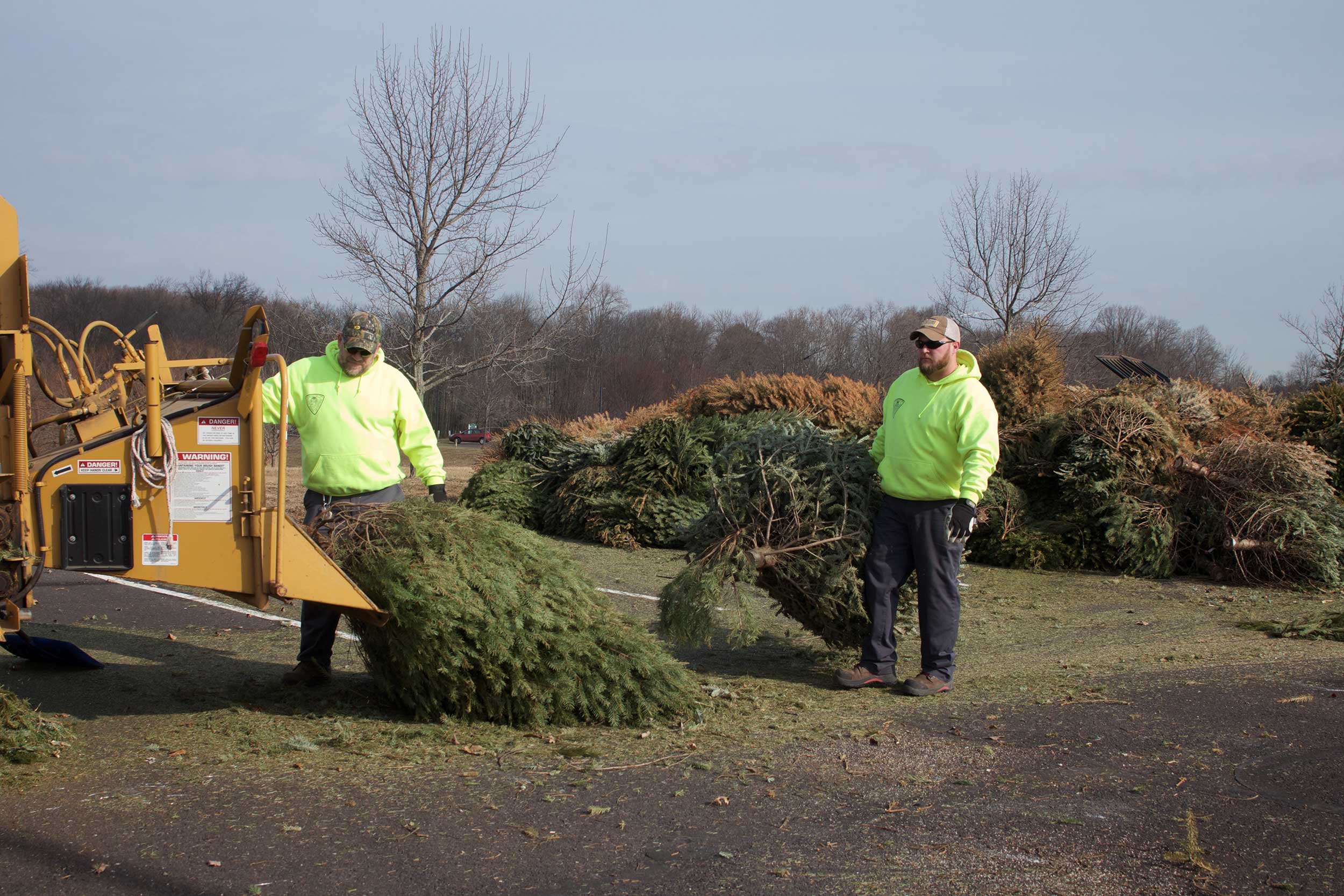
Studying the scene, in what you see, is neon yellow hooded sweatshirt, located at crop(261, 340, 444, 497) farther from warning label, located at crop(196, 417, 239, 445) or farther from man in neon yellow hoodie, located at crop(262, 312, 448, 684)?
warning label, located at crop(196, 417, 239, 445)

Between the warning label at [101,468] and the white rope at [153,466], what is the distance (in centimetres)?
6

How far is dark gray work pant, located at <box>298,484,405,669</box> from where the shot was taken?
18.6 ft

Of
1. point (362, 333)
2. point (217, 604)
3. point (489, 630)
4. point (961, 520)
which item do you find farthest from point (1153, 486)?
point (217, 604)

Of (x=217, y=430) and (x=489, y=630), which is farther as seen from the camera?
(x=489, y=630)

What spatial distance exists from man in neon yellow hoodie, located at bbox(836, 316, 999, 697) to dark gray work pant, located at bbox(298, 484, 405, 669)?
9.06ft

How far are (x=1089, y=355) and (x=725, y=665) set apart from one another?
2914 cm

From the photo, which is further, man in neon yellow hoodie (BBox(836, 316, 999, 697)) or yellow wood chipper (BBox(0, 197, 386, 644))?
man in neon yellow hoodie (BBox(836, 316, 999, 697))

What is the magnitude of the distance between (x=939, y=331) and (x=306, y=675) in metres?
3.97

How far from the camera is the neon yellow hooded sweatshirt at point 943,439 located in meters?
5.77

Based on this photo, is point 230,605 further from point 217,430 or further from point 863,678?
point 863,678

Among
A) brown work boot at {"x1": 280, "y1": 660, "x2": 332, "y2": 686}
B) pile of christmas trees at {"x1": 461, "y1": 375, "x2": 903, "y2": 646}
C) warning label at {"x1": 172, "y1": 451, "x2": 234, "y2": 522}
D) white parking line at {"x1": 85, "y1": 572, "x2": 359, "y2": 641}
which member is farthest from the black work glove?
white parking line at {"x1": 85, "y1": 572, "x2": 359, "y2": 641}

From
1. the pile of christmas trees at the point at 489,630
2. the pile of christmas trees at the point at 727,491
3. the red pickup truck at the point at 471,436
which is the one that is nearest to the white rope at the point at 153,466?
the pile of christmas trees at the point at 489,630

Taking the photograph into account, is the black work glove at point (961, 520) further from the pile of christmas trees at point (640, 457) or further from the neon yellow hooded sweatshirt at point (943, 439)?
the pile of christmas trees at point (640, 457)

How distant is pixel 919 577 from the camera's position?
5.99 metres
